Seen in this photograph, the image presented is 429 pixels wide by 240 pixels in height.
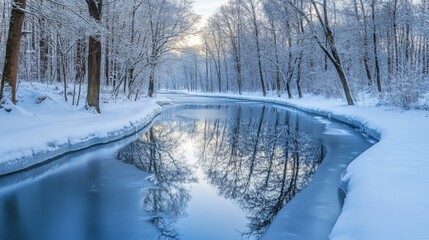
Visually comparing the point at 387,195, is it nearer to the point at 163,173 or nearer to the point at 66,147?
the point at 163,173

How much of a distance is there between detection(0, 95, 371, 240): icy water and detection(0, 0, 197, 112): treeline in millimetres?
4425

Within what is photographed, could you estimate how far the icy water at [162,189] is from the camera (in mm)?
4949

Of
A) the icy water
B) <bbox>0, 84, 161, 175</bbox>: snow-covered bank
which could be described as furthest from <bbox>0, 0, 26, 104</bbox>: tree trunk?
the icy water

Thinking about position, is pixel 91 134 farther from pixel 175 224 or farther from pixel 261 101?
pixel 261 101

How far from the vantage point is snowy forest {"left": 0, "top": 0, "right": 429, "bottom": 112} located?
532 inches

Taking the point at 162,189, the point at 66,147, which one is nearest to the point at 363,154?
the point at 162,189

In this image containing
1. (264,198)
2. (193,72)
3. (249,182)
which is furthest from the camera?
(193,72)

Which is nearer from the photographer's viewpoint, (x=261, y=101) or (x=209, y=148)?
(x=209, y=148)

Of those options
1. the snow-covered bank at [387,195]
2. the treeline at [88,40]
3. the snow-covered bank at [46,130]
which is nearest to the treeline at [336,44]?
the treeline at [88,40]

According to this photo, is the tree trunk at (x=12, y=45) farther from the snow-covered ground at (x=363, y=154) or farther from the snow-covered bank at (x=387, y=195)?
the snow-covered bank at (x=387, y=195)

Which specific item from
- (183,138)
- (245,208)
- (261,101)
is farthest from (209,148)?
(261,101)

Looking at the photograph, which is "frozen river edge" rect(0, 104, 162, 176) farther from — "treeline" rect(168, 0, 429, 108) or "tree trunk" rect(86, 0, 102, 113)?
"treeline" rect(168, 0, 429, 108)

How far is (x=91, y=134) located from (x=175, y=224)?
23.2 ft

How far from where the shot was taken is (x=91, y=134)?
36.6 feet
